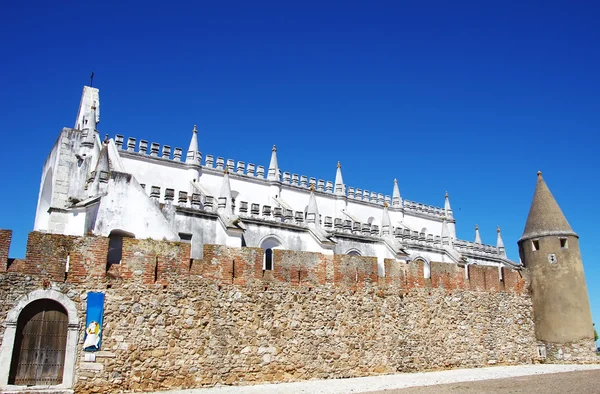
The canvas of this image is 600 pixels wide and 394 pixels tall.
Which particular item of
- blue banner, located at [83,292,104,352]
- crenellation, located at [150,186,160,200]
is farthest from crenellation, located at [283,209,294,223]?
blue banner, located at [83,292,104,352]

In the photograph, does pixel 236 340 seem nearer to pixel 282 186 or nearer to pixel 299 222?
pixel 299 222

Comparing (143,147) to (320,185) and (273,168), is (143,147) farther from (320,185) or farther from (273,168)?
(320,185)

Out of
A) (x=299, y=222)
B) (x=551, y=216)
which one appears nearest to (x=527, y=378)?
(x=551, y=216)

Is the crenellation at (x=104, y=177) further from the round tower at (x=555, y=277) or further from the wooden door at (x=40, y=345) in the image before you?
the round tower at (x=555, y=277)

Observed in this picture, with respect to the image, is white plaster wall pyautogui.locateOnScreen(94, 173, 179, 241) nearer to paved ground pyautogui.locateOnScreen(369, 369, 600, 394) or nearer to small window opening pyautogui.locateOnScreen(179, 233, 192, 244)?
small window opening pyautogui.locateOnScreen(179, 233, 192, 244)

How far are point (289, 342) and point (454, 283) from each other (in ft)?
23.8

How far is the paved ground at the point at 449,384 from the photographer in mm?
12438

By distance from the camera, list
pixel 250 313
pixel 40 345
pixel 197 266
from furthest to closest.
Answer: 1. pixel 250 313
2. pixel 197 266
3. pixel 40 345

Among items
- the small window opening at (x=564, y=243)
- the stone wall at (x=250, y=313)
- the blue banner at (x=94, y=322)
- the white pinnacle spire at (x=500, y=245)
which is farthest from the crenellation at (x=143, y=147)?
the white pinnacle spire at (x=500, y=245)

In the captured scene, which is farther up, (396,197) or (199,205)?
(396,197)

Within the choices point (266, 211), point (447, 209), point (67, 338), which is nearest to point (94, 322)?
point (67, 338)

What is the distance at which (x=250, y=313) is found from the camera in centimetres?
1409

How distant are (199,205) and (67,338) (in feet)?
47.5

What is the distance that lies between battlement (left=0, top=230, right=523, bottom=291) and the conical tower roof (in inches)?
265
